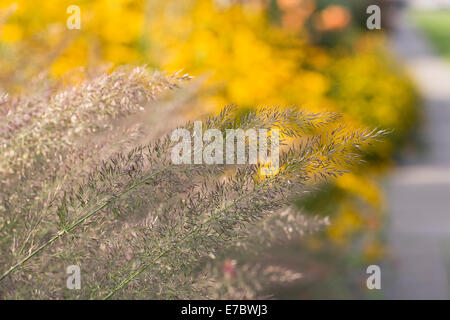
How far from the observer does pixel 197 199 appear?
1192 mm

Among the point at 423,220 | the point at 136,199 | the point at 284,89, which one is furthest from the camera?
the point at 423,220

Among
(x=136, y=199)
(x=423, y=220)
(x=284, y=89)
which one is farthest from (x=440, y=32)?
(x=136, y=199)

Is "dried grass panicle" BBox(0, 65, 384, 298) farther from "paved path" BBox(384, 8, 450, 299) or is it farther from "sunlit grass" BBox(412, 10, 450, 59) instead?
"sunlit grass" BBox(412, 10, 450, 59)

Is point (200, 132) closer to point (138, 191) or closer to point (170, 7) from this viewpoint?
point (138, 191)

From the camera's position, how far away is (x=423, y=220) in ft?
20.5

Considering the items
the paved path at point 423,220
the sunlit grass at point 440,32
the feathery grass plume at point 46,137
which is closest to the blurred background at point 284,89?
the paved path at point 423,220

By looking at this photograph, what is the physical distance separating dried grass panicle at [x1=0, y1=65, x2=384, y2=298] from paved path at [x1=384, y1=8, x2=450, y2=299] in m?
3.37

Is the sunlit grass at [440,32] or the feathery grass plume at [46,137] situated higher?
the sunlit grass at [440,32]

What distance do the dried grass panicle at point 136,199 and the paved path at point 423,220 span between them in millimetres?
3373

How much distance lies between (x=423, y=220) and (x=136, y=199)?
5.40 meters

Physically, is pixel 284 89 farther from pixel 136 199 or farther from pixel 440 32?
pixel 440 32

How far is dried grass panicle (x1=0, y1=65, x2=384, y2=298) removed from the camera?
1.15m

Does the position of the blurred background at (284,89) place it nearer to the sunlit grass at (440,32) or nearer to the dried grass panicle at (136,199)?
the dried grass panicle at (136,199)

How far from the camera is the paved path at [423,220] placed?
15.5 ft
